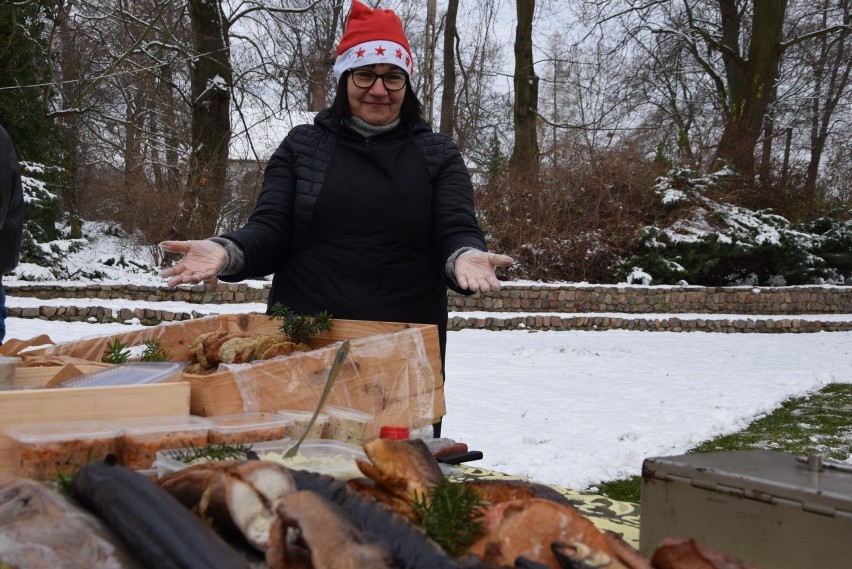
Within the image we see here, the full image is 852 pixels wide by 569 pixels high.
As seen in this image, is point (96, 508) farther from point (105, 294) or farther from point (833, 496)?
point (105, 294)

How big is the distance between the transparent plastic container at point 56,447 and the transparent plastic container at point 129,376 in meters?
0.25

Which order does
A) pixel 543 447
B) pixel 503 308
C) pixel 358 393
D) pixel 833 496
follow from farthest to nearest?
pixel 503 308, pixel 543 447, pixel 358 393, pixel 833 496

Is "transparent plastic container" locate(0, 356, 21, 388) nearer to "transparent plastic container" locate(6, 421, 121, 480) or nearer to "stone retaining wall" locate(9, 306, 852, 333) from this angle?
"transparent plastic container" locate(6, 421, 121, 480)

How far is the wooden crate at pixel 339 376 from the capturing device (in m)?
1.62

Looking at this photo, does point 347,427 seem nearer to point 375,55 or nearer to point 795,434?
point 375,55

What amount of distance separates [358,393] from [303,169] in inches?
41.7

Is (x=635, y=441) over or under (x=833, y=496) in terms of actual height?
under

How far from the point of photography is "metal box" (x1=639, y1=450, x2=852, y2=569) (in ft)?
3.69

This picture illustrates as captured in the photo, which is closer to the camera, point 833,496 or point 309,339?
point 833,496

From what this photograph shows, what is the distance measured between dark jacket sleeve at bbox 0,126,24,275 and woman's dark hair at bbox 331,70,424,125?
1329mm

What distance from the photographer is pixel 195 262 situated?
2.08m

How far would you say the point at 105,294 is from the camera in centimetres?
1141

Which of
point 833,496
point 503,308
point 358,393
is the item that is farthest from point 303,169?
point 503,308

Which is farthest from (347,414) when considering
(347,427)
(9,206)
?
(9,206)
